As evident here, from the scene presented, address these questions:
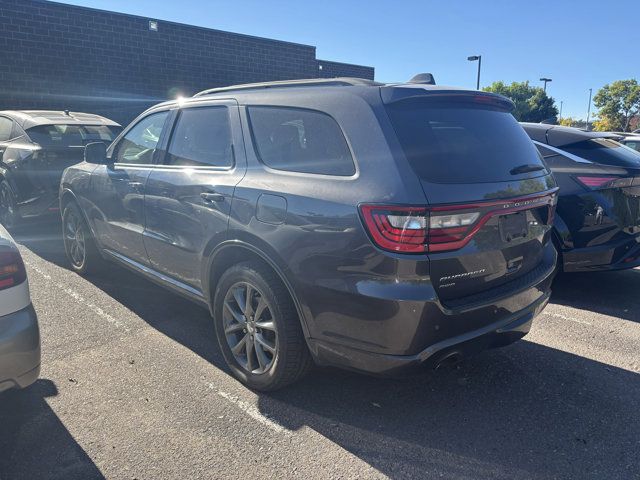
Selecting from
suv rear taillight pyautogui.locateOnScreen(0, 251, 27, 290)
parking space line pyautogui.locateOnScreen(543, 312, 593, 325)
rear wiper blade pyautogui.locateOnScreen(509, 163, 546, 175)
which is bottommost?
parking space line pyautogui.locateOnScreen(543, 312, 593, 325)

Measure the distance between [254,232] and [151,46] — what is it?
51.9ft

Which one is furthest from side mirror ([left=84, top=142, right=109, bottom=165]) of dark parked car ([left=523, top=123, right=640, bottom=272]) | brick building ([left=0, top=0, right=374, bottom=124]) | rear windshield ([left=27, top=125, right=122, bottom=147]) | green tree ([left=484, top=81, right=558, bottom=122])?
green tree ([left=484, top=81, right=558, bottom=122])

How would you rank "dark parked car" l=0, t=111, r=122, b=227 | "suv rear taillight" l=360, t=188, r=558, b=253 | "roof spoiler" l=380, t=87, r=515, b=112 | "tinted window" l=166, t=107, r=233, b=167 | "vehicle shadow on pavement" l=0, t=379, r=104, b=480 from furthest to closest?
1. "dark parked car" l=0, t=111, r=122, b=227
2. "tinted window" l=166, t=107, r=233, b=167
3. "roof spoiler" l=380, t=87, r=515, b=112
4. "vehicle shadow on pavement" l=0, t=379, r=104, b=480
5. "suv rear taillight" l=360, t=188, r=558, b=253

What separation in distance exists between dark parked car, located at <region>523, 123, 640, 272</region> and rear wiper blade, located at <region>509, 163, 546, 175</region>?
66.4 inches

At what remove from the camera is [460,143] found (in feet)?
8.54

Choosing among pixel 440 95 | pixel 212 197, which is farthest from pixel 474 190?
pixel 212 197

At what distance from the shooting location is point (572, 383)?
322 cm

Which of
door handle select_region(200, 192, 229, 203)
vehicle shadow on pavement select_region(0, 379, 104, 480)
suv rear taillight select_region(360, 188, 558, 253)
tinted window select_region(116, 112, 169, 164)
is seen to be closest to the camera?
suv rear taillight select_region(360, 188, 558, 253)

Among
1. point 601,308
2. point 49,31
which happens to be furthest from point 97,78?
point 601,308

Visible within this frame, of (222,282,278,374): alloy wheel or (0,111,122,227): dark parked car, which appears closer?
(222,282,278,374): alloy wheel

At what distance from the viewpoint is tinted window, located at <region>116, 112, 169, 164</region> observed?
4.03 meters

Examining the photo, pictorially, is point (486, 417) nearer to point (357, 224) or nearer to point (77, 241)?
point (357, 224)

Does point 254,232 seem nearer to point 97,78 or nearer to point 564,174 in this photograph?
point 564,174

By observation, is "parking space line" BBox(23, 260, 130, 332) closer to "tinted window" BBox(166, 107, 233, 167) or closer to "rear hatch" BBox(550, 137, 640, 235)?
"tinted window" BBox(166, 107, 233, 167)
